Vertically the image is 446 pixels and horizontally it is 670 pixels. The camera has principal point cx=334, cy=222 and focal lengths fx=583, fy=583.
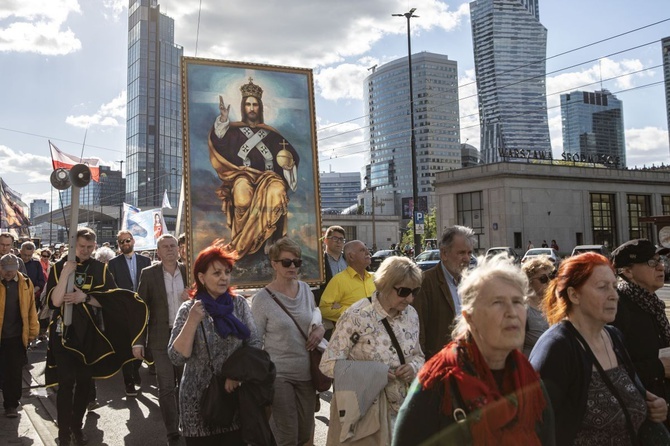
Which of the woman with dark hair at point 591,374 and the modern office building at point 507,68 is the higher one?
the modern office building at point 507,68

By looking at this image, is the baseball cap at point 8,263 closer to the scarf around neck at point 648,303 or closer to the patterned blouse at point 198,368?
the patterned blouse at point 198,368

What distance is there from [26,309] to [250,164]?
11.0ft

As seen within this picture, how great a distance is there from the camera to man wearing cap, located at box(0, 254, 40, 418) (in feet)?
23.1

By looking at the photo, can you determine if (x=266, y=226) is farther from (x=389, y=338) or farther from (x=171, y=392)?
(x=389, y=338)

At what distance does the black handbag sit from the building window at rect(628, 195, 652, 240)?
49.1m

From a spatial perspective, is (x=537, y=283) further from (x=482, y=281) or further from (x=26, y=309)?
(x=26, y=309)

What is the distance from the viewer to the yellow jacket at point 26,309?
23.5ft

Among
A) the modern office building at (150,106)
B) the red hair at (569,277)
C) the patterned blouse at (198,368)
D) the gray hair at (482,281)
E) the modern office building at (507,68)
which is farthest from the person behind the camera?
the modern office building at (507,68)

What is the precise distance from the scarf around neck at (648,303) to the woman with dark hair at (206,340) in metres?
2.55

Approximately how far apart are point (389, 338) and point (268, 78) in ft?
18.4

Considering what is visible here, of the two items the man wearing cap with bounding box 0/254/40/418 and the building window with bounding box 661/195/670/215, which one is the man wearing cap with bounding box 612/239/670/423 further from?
the building window with bounding box 661/195/670/215

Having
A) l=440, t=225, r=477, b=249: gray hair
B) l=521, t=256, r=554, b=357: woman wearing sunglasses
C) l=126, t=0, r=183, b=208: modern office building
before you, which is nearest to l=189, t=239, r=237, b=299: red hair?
l=440, t=225, r=477, b=249: gray hair

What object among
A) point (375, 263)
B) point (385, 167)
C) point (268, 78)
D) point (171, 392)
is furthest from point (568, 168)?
point (385, 167)

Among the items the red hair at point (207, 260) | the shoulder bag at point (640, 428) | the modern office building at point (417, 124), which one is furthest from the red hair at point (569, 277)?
the modern office building at point (417, 124)
